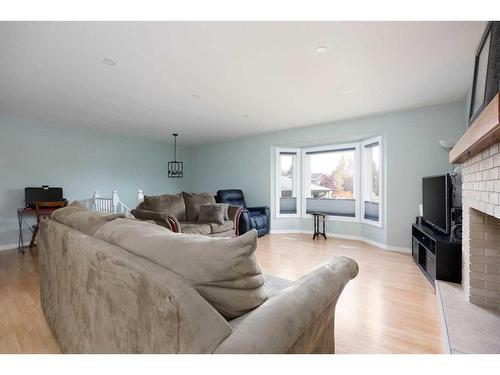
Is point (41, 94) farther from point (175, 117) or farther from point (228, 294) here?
point (228, 294)

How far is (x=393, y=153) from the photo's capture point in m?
4.05

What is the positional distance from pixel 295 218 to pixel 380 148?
233cm

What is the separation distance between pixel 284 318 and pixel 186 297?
341 mm

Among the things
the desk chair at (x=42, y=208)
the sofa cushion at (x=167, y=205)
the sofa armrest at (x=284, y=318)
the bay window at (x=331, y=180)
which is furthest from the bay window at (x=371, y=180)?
the desk chair at (x=42, y=208)

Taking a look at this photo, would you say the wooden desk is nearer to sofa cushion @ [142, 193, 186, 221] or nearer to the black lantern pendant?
sofa cushion @ [142, 193, 186, 221]

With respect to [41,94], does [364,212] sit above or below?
below

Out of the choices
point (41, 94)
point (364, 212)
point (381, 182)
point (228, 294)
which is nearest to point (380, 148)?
point (381, 182)

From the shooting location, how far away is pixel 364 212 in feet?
15.9

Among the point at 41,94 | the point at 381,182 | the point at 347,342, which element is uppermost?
the point at 41,94

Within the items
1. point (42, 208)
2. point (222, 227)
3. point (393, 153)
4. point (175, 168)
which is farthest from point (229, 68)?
point (175, 168)

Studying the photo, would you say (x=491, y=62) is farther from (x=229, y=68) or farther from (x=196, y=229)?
(x=196, y=229)

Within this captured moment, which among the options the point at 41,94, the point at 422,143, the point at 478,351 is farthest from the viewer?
the point at 422,143

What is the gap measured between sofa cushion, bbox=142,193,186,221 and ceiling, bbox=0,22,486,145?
145 cm

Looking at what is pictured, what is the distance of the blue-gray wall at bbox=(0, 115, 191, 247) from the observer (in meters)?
4.27
